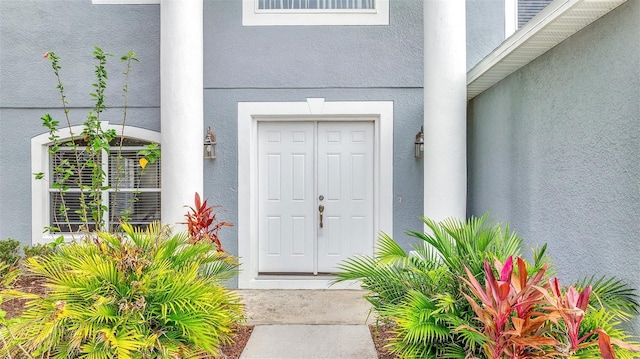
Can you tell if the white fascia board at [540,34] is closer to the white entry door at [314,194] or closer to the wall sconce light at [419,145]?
the wall sconce light at [419,145]

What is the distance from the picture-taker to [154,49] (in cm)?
582

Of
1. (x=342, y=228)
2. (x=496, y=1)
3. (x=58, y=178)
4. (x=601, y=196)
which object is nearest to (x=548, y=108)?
(x=601, y=196)

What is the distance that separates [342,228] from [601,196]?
355 cm

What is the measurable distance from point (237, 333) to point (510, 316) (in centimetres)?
273

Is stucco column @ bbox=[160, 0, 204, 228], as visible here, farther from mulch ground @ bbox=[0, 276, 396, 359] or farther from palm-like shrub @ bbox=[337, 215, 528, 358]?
palm-like shrub @ bbox=[337, 215, 528, 358]

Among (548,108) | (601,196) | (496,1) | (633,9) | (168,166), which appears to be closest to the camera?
(633,9)

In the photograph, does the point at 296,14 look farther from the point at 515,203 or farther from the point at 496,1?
the point at 515,203

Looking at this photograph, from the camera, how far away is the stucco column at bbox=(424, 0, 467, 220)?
482 centimetres

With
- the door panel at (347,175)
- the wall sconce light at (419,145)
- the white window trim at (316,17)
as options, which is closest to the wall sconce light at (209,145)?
the door panel at (347,175)

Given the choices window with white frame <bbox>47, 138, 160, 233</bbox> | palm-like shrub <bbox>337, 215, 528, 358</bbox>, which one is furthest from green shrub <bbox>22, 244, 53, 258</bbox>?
palm-like shrub <bbox>337, 215, 528, 358</bbox>

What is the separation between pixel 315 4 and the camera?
19.2 feet

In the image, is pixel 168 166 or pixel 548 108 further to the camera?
pixel 168 166

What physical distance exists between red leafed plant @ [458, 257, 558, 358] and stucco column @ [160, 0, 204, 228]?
3.90 metres

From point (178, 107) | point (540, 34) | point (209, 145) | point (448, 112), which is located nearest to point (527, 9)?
point (448, 112)
